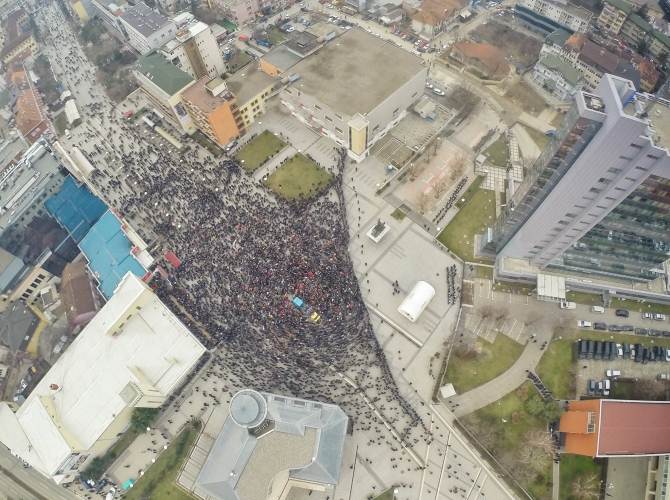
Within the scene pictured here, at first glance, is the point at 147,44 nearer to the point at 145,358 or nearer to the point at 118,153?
the point at 118,153

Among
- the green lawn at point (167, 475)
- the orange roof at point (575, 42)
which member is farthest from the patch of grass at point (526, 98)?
the green lawn at point (167, 475)

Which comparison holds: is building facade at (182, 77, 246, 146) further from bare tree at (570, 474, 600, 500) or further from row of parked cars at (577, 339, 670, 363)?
bare tree at (570, 474, 600, 500)

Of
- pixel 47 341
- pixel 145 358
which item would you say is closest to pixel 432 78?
pixel 145 358

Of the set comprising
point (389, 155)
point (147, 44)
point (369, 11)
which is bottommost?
point (389, 155)

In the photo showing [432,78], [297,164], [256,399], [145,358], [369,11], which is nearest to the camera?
[256,399]

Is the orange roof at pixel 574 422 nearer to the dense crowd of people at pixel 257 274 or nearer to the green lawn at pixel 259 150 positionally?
the dense crowd of people at pixel 257 274

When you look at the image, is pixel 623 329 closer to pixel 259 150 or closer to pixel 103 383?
pixel 259 150

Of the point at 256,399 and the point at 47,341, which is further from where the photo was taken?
the point at 47,341
